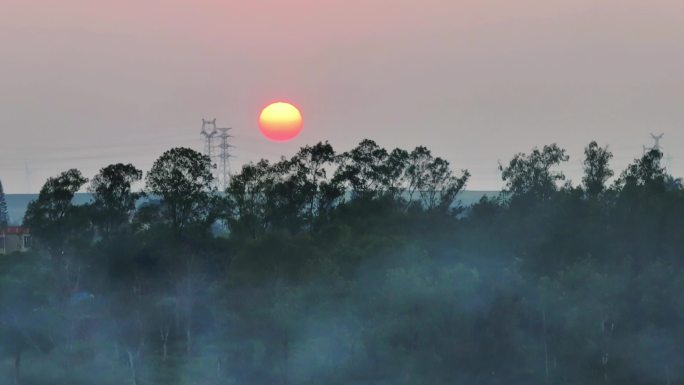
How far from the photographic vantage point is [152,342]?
46.7m

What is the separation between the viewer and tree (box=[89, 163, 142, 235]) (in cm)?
5703

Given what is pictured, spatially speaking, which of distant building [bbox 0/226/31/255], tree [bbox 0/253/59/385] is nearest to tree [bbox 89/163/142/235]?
tree [bbox 0/253/59/385]

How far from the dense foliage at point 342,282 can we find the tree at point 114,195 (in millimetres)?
101

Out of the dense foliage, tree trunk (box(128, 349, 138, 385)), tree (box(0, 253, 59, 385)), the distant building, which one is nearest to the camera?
the dense foliage

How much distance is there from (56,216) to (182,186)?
6282 millimetres

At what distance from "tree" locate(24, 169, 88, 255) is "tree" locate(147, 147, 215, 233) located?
398cm

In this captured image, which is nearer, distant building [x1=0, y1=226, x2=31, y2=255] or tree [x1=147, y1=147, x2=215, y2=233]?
tree [x1=147, y1=147, x2=215, y2=233]

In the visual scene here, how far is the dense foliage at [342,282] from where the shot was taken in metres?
38.4

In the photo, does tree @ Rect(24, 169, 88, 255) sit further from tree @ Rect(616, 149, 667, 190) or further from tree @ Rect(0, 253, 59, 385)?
tree @ Rect(616, 149, 667, 190)

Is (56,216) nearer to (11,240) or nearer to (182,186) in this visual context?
(182,186)

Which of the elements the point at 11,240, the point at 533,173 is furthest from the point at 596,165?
the point at 11,240

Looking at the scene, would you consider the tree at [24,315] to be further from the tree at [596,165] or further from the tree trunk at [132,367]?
the tree at [596,165]

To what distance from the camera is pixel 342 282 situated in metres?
43.0

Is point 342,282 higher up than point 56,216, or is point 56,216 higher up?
point 56,216
